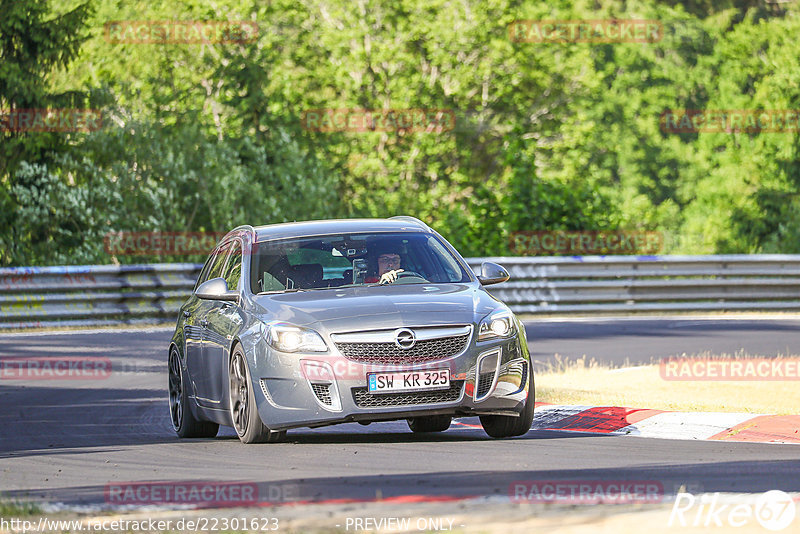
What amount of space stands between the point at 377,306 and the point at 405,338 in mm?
394

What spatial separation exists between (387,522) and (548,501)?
0.92 metres

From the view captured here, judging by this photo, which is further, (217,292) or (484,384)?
(217,292)

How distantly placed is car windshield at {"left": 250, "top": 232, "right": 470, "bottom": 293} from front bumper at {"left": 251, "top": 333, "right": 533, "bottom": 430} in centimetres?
100

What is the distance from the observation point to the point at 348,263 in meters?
10.7

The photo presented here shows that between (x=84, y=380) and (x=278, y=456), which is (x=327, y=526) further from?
(x=84, y=380)

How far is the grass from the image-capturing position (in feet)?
39.7

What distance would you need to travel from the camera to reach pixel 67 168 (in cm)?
3072

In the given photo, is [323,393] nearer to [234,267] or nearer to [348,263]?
[348,263]
